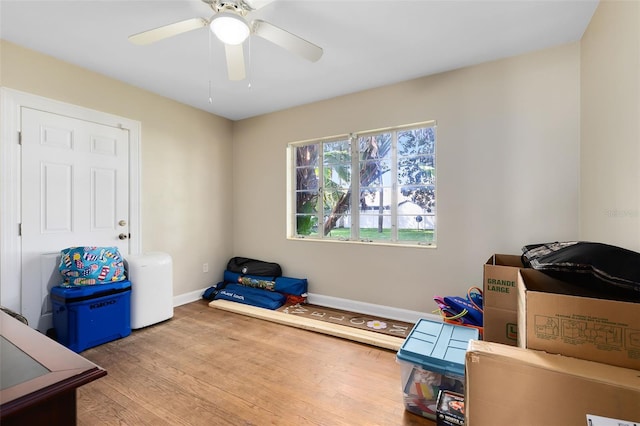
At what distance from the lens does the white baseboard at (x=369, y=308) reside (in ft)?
9.64

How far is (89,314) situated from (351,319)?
2.44 metres

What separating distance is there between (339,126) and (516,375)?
2.98 metres

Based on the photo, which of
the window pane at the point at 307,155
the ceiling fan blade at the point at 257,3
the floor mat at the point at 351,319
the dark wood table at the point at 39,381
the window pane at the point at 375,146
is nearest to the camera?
the dark wood table at the point at 39,381

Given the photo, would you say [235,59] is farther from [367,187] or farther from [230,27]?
[367,187]

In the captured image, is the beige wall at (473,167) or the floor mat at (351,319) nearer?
the beige wall at (473,167)

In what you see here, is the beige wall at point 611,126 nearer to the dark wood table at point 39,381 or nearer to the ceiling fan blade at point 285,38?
the ceiling fan blade at point 285,38

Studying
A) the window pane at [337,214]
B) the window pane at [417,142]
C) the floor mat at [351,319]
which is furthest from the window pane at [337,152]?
the floor mat at [351,319]

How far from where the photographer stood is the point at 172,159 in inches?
139

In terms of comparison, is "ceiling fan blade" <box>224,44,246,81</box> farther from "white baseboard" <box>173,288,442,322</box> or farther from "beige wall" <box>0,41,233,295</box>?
"white baseboard" <box>173,288,442,322</box>

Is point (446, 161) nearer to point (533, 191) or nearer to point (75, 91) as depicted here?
point (533, 191)

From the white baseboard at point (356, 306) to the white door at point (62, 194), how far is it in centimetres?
102

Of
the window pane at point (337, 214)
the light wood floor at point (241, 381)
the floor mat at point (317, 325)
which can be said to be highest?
the window pane at point (337, 214)

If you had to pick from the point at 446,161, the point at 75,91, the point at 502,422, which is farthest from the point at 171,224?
the point at 502,422

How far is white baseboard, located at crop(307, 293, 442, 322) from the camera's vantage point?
294 cm
